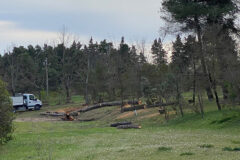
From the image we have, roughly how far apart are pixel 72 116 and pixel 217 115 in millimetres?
28196

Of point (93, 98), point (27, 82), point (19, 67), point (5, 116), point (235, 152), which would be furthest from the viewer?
point (19, 67)

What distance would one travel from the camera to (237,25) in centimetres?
3431

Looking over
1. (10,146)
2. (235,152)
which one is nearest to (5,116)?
(10,146)

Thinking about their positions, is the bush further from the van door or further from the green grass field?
the van door

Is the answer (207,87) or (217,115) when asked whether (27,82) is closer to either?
(207,87)

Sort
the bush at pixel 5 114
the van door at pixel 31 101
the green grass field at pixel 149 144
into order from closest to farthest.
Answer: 1. the green grass field at pixel 149 144
2. the bush at pixel 5 114
3. the van door at pixel 31 101

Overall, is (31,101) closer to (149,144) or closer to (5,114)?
(5,114)

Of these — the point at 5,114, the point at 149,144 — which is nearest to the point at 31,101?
the point at 5,114

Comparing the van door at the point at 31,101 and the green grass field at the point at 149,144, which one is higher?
the van door at the point at 31,101

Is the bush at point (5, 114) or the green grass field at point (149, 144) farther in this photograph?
the bush at point (5, 114)

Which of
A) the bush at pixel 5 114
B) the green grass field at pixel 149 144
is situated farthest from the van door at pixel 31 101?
the bush at pixel 5 114

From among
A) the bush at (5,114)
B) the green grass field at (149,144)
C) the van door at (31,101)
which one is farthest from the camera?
the van door at (31,101)

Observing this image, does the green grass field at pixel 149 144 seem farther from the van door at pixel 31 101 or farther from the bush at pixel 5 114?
the van door at pixel 31 101

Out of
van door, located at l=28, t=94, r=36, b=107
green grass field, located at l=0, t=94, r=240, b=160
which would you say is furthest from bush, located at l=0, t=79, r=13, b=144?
van door, located at l=28, t=94, r=36, b=107
